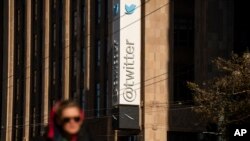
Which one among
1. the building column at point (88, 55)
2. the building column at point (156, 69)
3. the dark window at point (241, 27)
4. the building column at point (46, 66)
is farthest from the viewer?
the building column at point (46, 66)

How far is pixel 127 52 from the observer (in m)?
47.0

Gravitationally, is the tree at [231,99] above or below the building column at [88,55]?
below

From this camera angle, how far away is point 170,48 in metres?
49.9

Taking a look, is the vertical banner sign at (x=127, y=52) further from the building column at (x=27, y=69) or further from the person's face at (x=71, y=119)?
the person's face at (x=71, y=119)

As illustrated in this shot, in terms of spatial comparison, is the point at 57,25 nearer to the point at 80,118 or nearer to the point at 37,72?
the point at 37,72

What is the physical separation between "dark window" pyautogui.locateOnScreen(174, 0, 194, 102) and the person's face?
46.9 metres

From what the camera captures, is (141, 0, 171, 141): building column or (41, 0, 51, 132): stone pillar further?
(41, 0, 51, 132): stone pillar

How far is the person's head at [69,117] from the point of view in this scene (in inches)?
123

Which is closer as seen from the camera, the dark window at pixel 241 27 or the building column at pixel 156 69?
the building column at pixel 156 69

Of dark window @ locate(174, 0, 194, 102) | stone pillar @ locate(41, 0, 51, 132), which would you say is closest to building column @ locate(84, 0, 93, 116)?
dark window @ locate(174, 0, 194, 102)

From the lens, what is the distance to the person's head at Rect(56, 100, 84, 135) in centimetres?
313

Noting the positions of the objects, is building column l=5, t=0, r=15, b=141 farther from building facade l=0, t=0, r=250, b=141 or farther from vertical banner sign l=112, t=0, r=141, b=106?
vertical banner sign l=112, t=0, r=141, b=106

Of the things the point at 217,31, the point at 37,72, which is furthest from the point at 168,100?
the point at 37,72

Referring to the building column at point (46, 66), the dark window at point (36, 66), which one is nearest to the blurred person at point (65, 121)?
the building column at point (46, 66)
